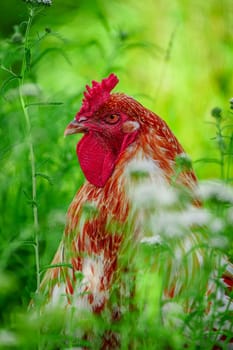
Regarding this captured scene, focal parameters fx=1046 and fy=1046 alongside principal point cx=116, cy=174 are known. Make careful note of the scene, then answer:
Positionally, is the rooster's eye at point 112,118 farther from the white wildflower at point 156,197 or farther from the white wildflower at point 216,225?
the white wildflower at point 216,225

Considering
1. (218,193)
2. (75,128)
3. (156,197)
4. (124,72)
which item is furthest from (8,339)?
(124,72)

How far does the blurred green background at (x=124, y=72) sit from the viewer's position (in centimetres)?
403

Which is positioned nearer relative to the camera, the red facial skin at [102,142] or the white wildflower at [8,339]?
the white wildflower at [8,339]

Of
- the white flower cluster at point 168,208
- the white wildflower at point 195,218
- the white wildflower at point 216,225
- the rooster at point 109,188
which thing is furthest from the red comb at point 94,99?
the white wildflower at point 216,225

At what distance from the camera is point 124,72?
4.77 meters

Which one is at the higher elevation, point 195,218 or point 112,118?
point 112,118

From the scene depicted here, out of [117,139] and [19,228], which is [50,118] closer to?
[19,228]

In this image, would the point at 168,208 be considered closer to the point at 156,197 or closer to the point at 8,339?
the point at 156,197

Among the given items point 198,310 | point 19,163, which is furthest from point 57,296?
point 19,163

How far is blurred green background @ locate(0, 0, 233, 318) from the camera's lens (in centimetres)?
403

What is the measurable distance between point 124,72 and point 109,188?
6.26 feet

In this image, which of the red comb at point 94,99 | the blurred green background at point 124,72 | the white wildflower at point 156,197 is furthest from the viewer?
the blurred green background at point 124,72

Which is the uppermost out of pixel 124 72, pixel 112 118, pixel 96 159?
pixel 124 72

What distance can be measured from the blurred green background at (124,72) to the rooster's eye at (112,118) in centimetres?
98
